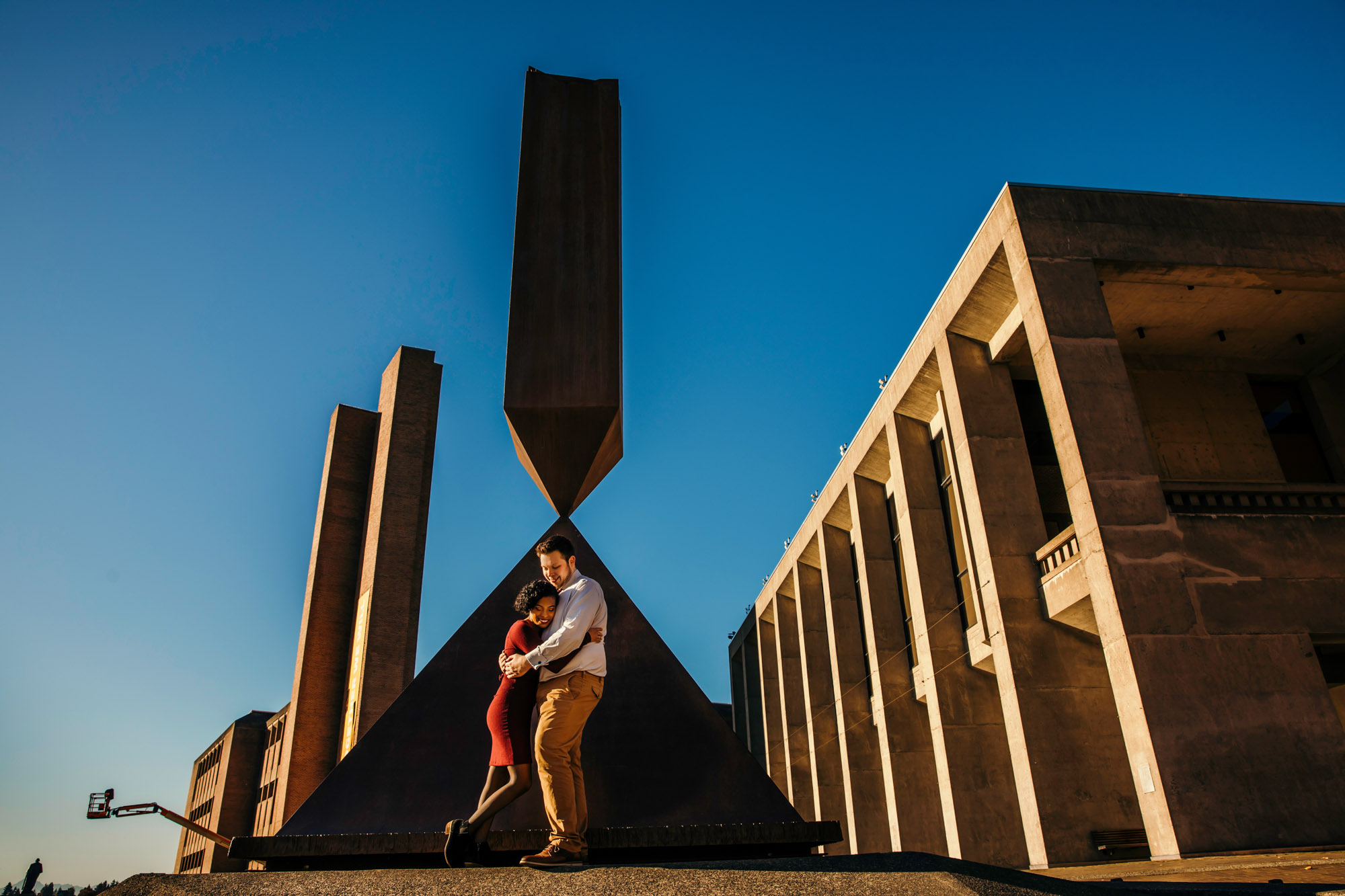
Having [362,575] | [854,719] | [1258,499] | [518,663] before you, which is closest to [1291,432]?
[1258,499]

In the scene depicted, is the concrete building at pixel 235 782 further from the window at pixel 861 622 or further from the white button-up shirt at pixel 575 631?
the white button-up shirt at pixel 575 631

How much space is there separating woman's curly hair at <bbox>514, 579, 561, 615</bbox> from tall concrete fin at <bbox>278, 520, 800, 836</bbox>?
1372mm

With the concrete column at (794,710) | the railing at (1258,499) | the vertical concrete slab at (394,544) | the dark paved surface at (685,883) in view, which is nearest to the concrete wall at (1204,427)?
the railing at (1258,499)

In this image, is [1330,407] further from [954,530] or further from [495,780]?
[495,780]

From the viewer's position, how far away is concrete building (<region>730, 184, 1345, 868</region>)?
10.5 m

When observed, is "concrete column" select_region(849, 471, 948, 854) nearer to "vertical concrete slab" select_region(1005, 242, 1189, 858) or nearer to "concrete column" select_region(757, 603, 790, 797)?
"vertical concrete slab" select_region(1005, 242, 1189, 858)

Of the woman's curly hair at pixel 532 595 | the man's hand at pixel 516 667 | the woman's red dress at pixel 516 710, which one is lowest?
the woman's red dress at pixel 516 710

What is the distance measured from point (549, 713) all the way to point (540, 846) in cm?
108

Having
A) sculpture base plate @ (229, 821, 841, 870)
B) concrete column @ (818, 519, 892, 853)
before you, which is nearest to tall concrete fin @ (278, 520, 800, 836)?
sculpture base plate @ (229, 821, 841, 870)

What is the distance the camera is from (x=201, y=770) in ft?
202

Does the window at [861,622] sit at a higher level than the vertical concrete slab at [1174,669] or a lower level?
higher

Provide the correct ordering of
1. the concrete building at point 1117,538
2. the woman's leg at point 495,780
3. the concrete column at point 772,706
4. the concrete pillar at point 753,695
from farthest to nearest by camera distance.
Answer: the concrete pillar at point 753,695, the concrete column at point 772,706, the concrete building at point 1117,538, the woman's leg at point 495,780

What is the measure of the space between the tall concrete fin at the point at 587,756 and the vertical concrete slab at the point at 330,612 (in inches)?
1046

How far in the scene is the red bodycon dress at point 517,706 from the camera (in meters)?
4.43
